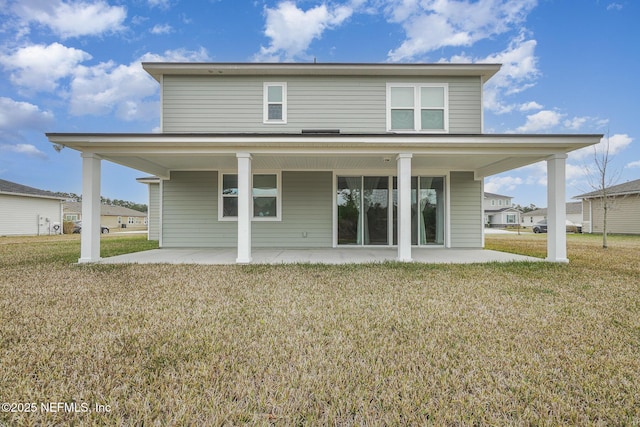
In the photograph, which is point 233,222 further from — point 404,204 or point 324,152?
point 404,204

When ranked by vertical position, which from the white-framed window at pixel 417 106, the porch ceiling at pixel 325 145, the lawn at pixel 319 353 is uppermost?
the white-framed window at pixel 417 106

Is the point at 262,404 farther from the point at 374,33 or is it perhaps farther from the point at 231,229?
the point at 374,33

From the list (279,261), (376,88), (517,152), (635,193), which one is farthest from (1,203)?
(635,193)

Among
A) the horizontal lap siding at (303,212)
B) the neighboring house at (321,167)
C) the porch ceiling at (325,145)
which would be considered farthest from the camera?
the horizontal lap siding at (303,212)

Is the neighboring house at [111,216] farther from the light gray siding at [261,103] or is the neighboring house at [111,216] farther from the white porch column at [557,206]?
the white porch column at [557,206]

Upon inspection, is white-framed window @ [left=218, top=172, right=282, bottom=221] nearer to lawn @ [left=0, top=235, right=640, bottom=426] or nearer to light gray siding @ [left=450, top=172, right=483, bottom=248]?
lawn @ [left=0, top=235, right=640, bottom=426]

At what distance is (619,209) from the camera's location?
766 inches

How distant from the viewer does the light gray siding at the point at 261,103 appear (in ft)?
31.7

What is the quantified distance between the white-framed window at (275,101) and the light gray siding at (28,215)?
21.3m

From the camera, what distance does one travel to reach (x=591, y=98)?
16531 millimetres

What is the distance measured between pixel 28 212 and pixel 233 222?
21173mm

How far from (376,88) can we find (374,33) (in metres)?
7.70

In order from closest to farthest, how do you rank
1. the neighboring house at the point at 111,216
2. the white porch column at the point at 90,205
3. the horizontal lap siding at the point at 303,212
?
the white porch column at the point at 90,205
the horizontal lap siding at the point at 303,212
the neighboring house at the point at 111,216

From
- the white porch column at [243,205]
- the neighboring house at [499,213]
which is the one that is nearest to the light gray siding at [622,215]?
the neighboring house at [499,213]
